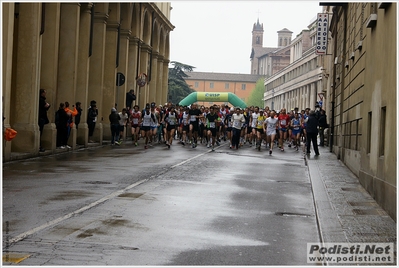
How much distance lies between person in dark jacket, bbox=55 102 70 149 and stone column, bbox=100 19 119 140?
9303mm

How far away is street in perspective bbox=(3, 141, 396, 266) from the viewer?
7527 millimetres

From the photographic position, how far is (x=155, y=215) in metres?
10.3

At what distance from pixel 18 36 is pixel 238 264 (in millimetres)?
16846

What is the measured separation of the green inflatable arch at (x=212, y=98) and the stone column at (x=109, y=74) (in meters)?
42.7

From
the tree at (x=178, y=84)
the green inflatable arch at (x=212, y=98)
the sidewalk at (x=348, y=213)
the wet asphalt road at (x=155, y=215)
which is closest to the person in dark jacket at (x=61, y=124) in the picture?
the wet asphalt road at (x=155, y=215)

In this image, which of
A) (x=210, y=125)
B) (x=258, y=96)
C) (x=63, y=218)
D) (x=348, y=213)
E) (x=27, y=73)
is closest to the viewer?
(x=63, y=218)

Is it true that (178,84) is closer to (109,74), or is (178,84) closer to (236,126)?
(109,74)

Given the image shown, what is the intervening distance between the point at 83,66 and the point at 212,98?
56520mm

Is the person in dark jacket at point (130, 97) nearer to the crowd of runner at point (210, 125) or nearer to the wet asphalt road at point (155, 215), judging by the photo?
the crowd of runner at point (210, 125)

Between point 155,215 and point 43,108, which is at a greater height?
point 43,108

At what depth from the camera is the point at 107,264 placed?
22.5 ft

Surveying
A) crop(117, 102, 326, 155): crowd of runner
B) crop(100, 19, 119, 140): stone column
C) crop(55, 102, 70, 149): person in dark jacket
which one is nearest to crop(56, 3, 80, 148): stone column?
crop(55, 102, 70, 149): person in dark jacket

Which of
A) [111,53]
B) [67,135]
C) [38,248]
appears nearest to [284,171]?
[67,135]

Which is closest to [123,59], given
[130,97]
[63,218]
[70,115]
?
[130,97]
